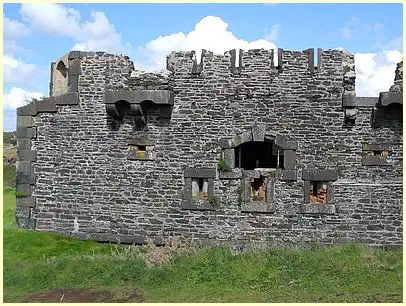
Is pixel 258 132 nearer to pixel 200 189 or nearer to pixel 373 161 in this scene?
pixel 200 189

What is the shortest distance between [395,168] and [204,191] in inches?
186

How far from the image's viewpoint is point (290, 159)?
42.6 feet

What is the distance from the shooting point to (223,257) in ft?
37.3

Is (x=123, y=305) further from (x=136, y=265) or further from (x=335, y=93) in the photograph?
(x=335, y=93)

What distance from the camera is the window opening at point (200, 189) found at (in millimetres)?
13250

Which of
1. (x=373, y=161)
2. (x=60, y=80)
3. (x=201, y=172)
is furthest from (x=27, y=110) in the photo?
(x=373, y=161)

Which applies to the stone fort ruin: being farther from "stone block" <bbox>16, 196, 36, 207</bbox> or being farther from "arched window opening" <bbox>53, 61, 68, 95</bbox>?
"arched window opening" <bbox>53, 61, 68, 95</bbox>

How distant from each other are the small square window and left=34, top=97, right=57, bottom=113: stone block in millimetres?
6945

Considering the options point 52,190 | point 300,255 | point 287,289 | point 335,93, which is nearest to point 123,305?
point 287,289

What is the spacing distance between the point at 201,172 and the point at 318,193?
2944 mm

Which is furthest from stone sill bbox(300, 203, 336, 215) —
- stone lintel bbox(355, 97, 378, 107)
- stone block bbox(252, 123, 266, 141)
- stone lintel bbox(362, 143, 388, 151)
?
stone lintel bbox(355, 97, 378, 107)

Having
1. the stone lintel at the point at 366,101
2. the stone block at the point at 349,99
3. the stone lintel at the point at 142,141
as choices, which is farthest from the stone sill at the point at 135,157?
the stone lintel at the point at 366,101

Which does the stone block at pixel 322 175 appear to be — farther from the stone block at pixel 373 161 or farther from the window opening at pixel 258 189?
the window opening at pixel 258 189

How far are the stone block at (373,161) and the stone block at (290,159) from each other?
1.70m
